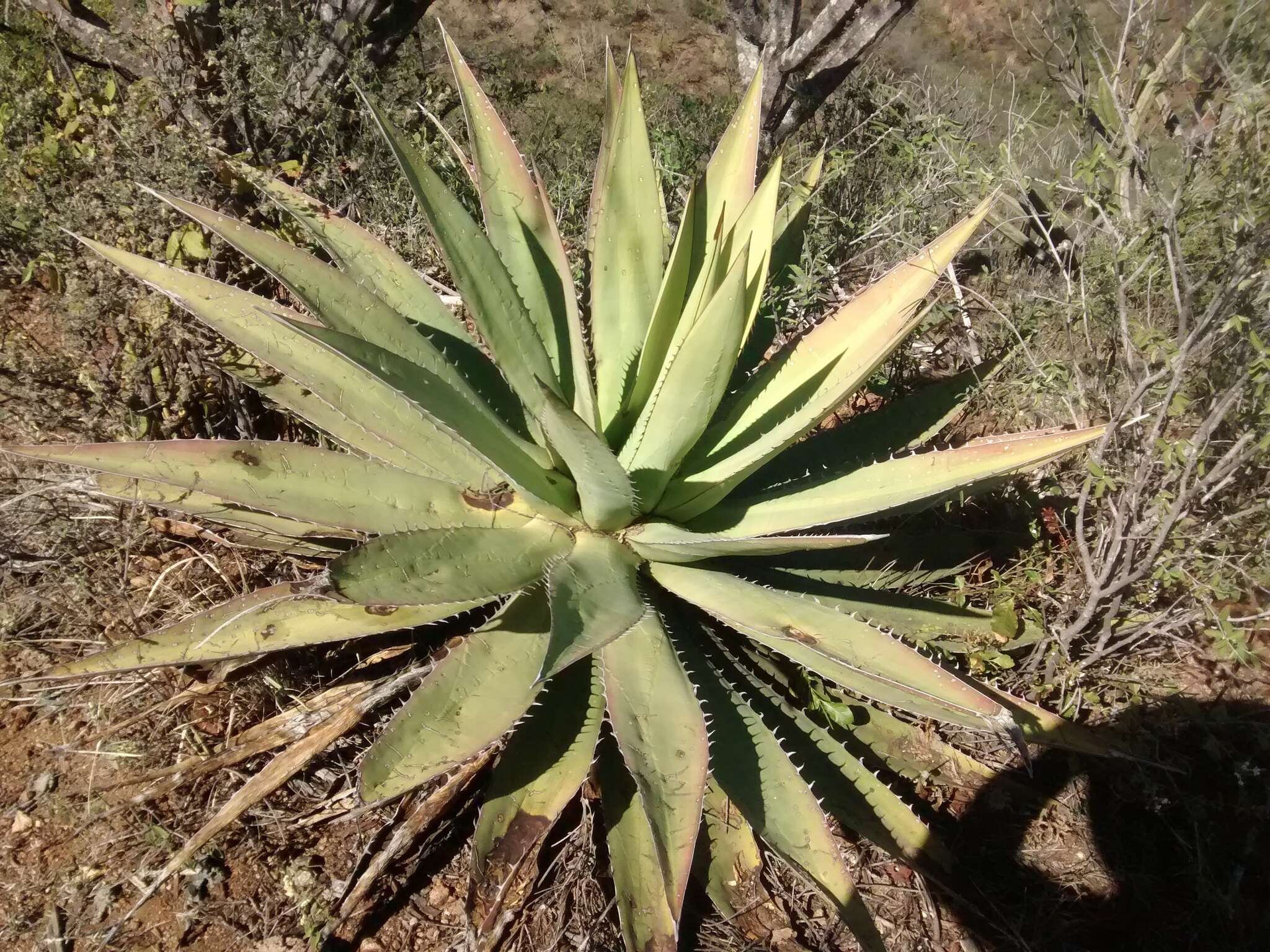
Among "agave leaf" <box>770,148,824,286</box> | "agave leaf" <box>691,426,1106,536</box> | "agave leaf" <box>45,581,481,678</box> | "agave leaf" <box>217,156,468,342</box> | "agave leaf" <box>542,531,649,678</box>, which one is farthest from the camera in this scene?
"agave leaf" <box>770,148,824,286</box>

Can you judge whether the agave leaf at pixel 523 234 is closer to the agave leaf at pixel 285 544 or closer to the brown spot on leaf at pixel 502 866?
the agave leaf at pixel 285 544

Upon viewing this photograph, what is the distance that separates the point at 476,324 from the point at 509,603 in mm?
611

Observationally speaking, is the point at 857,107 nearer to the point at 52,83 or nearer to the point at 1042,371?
the point at 1042,371

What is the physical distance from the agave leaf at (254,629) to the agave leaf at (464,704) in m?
0.11

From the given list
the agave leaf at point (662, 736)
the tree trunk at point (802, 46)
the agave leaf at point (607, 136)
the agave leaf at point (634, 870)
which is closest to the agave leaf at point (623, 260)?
the agave leaf at point (607, 136)

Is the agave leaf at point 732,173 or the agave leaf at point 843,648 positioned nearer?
the agave leaf at point 843,648

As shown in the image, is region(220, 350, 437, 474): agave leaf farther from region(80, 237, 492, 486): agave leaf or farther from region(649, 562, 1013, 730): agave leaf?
region(649, 562, 1013, 730): agave leaf

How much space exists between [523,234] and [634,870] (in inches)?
59.4

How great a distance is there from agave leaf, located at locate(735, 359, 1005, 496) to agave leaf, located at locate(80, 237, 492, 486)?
0.84 m

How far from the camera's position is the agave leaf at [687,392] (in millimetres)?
1610

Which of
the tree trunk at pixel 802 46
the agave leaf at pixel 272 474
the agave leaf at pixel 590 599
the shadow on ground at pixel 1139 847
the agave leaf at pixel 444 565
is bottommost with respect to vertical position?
the shadow on ground at pixel 1139 847

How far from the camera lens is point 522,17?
1023cm

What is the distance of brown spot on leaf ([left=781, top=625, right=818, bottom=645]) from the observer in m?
1.56

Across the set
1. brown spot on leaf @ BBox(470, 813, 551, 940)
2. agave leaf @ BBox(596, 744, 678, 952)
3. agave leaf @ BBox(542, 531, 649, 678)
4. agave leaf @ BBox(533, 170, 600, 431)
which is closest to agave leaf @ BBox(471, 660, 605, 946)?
brown spot on leaf @ BBox(470, 813, 551, 940)
